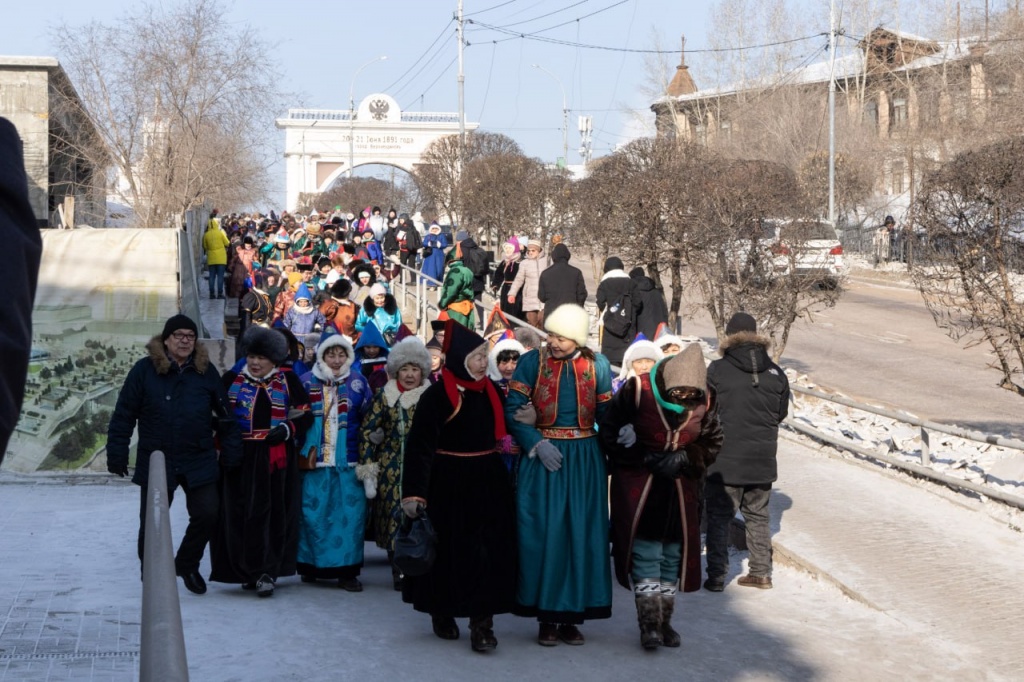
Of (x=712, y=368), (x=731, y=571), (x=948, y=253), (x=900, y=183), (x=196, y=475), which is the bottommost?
(x=731, y=571)

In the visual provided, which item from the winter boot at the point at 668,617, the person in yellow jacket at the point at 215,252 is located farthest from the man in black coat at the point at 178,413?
the person in yellow jacket at the point at 215,252

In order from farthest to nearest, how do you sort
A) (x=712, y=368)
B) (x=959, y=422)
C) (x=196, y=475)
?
(x=959, y=422), (x=712, y=368), (x=196, y=475)

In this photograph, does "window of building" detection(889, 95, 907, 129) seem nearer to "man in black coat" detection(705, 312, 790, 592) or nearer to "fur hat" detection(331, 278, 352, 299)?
"fur hat" detection(331, 278, 352, 299)

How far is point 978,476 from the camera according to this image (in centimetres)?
1266

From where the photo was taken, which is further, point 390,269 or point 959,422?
point 390,269

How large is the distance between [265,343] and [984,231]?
637cm

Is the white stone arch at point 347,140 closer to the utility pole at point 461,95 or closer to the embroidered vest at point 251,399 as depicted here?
the utility pole at point 461,95

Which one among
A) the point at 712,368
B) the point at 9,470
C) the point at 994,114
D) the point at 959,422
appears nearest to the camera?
the point at 712,368

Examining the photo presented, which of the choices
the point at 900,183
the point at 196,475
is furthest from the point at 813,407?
the point at 900,183

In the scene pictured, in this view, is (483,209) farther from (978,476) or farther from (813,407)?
(978,476)

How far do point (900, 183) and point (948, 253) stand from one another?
45931mm

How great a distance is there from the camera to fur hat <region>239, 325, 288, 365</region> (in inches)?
327

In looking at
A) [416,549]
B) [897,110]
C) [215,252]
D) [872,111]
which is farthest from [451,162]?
[416,549]

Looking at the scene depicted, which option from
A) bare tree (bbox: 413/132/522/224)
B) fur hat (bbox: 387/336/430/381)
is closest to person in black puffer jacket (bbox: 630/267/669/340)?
fur hat (bbox: 387/336/430/381)
